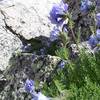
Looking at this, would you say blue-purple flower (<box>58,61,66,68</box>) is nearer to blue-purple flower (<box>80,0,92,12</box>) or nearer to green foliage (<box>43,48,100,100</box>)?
green foliage (<box>43,48,100,100</box>)

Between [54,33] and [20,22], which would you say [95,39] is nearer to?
[54,33]

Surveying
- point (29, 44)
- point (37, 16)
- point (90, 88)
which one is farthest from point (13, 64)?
point (90, 88)

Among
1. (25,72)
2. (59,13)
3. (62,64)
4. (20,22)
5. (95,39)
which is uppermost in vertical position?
(59,13)

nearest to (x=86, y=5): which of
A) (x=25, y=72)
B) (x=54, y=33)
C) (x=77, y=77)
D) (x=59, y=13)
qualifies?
(x=59, y=13)

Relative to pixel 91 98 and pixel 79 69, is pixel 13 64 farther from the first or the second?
pixel 91 98

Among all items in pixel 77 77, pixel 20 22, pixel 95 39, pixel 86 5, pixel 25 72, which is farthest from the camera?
pixel 20 22
